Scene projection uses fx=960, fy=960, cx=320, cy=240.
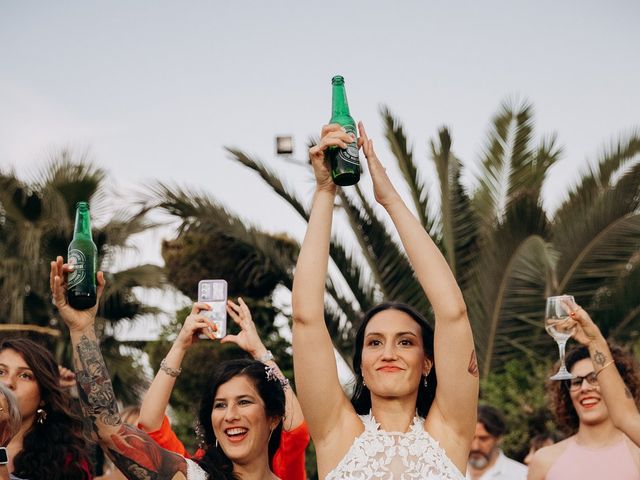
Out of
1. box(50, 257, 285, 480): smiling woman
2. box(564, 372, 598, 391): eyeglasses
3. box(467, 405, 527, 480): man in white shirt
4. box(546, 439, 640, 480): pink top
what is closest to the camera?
box(50, 257, 285, 480): smiling woman

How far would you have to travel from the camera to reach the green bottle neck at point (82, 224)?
12.8ft

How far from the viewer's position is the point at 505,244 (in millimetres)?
12461

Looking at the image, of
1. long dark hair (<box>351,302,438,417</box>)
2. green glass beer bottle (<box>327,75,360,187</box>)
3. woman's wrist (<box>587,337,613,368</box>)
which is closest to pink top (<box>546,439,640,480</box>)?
woman's wrist (<box>587,337,613,368</box>)

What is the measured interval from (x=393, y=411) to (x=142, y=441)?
0.96 metres

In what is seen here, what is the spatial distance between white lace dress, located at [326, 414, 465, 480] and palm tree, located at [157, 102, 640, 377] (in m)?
8.86

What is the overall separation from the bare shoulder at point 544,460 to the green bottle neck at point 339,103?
99.9 inches

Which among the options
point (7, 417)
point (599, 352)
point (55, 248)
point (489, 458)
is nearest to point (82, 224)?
point (7, 417)

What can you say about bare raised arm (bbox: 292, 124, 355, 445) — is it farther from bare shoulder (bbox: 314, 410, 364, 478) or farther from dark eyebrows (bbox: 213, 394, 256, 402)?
dark eyebrows (bbox: 213, 394, 256, 402)

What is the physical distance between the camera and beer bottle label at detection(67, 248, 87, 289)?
3.51 m

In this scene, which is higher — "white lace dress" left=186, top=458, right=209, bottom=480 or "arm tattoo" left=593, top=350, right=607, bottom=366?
"arm tattoo" left=593, top=350, right=607, bottom=366

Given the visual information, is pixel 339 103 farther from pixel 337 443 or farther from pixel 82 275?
pixel 337 443

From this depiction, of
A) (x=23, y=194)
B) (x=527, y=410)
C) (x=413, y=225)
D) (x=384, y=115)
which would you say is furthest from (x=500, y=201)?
(x=413, y=225)

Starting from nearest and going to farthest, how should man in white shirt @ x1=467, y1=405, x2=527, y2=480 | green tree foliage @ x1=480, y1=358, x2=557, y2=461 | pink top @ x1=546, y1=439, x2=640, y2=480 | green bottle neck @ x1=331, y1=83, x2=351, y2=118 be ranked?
green bottle neck @ x1=331, y1=83, x2=351, y2=118, pink top @ x1=546, y1=439, x2=640, y2=480, man in white shirt @ x1=467, y1=405, x2=527, y2=480, green tree foliage @ x1=480, y1=358, x2=557, y2=461

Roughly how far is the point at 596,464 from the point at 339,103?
2.49 m
